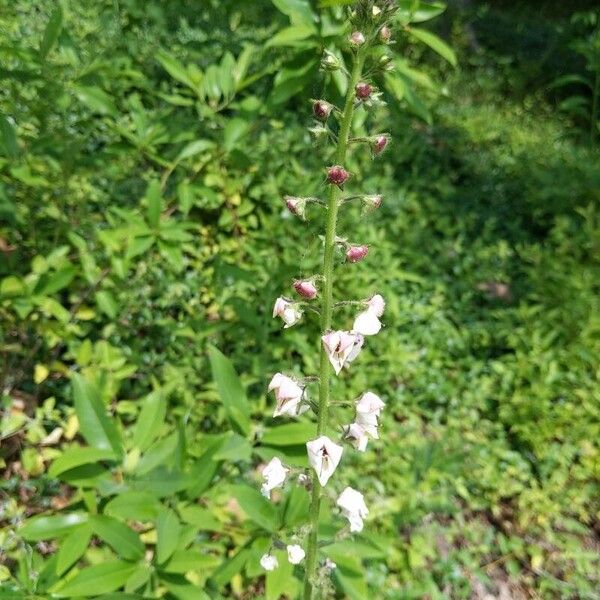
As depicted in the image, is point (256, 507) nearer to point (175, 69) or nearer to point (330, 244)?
point (330, 244)

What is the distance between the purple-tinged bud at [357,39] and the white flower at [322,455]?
860 mm

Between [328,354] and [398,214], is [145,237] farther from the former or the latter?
[398,214]

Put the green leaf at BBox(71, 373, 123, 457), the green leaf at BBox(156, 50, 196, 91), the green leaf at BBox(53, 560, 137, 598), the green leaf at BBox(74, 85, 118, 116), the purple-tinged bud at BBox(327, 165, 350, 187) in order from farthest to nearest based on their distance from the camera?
1. the green leaf at BBox(156, 50, 196, 91)
2. the green leaf at BBox(74, 85, 118, 116)
3. the green leaf at BBox(71, 373, 123, 457)
4. the green leaf at BBox(53, 560, 137, 598)
5. the purple-tinged bud at BBox(327, 165, 350, 187)

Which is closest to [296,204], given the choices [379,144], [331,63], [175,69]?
[379,144]

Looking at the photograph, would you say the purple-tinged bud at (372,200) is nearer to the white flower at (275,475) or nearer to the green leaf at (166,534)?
the white flower at (275,475)

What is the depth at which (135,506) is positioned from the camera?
1.66 m

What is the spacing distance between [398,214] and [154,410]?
9.66 feet

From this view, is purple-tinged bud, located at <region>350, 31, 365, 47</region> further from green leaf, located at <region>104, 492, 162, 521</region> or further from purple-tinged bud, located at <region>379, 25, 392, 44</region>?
green leaf, located at <region>104, 492, 162, 521</region>

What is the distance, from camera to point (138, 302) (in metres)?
3.08

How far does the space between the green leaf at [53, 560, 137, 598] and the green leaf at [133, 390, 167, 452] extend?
1.20ft

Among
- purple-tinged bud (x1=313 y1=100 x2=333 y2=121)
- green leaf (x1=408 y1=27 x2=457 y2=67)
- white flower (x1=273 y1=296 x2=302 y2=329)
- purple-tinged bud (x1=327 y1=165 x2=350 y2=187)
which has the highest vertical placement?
purple-tinged bud (x1=313 y1=100 x2=333 y2=121)

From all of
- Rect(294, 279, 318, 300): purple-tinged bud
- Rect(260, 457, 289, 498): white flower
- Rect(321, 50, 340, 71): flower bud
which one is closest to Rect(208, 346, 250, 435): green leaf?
Rect(260, 457, 289, 498): white flower

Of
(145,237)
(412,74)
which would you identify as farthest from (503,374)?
(145,237)

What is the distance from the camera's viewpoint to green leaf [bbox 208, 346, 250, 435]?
1879mm
